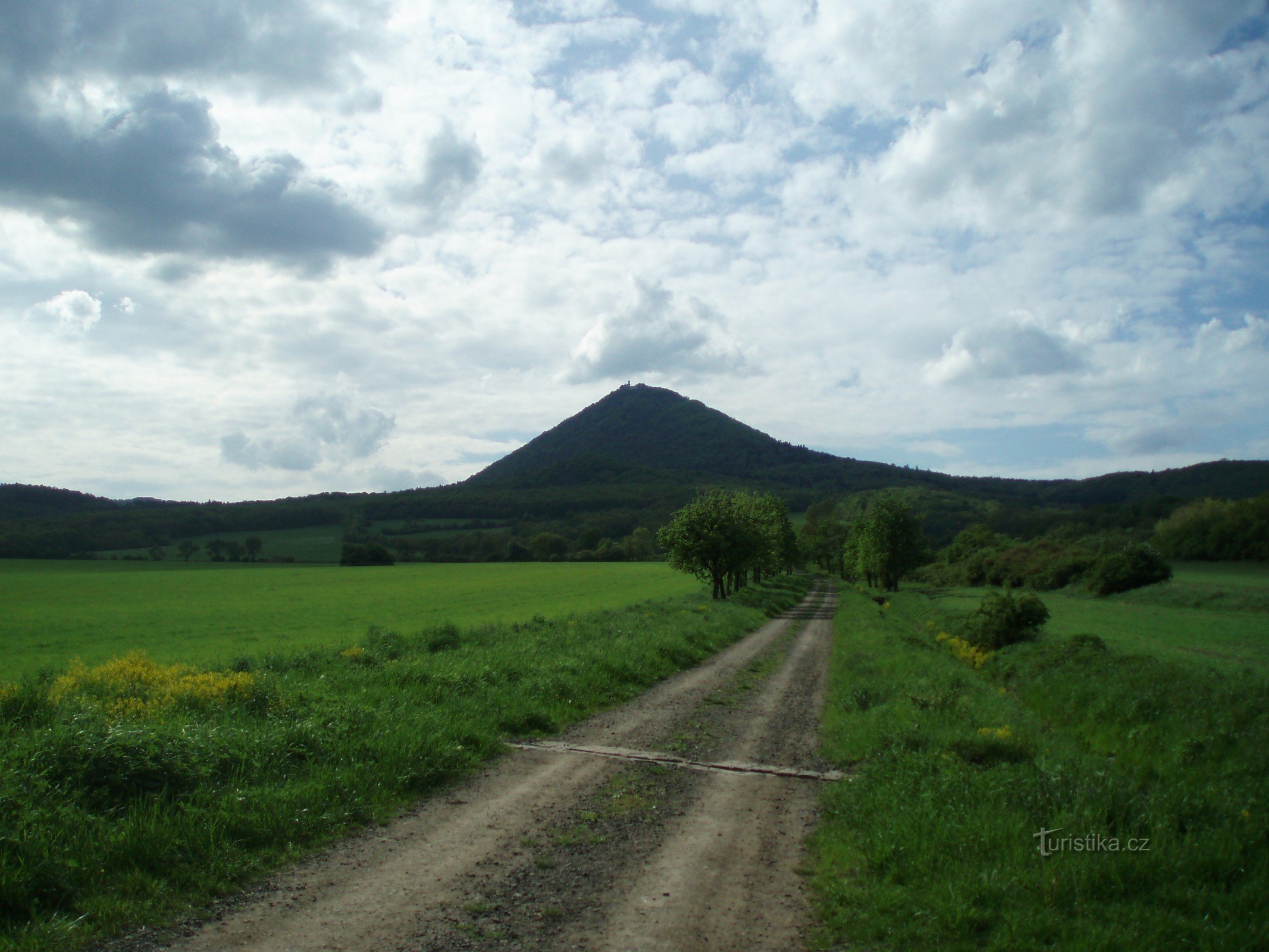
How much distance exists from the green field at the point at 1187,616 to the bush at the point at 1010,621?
101 inches

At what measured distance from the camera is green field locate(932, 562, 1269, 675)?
23766mm

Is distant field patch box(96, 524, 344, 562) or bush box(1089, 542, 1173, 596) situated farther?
distant field patch box(96, 524, 344, 562)

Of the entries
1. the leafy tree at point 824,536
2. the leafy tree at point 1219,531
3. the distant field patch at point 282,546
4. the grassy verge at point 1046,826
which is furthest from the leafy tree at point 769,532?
the distant field patch at point 282,546

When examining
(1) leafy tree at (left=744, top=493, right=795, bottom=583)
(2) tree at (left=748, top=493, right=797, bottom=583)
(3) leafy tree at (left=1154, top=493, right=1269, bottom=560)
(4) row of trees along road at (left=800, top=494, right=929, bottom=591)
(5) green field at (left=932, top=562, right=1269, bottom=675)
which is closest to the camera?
(5) green field at (left=932, top=562, right=1269, bottom=675)

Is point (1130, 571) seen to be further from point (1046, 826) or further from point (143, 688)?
point (143, 688)

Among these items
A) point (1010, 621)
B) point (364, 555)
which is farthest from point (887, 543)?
point (364, 555)

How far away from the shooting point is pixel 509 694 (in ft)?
40.3

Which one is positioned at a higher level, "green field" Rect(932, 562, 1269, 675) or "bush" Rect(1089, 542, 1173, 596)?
"bush" Rect(1089, 542, 1173, 596)

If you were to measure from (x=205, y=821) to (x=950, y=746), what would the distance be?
8.64 m

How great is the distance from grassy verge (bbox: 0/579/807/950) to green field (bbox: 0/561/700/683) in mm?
8388

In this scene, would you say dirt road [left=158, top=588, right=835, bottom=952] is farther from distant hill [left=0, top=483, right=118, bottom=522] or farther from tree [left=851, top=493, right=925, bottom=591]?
distant hill [left=0, top=483, right=118, bottom=522]

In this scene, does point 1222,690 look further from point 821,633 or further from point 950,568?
point 950,568

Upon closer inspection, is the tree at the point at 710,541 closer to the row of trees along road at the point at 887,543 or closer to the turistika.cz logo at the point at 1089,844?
the row of trees along road at the point at 887,543

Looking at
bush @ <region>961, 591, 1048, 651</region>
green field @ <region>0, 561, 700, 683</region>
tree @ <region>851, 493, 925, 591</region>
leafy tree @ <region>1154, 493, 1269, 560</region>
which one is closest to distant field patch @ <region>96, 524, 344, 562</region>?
green field @ <region>0, 561, 700, 683</region>
